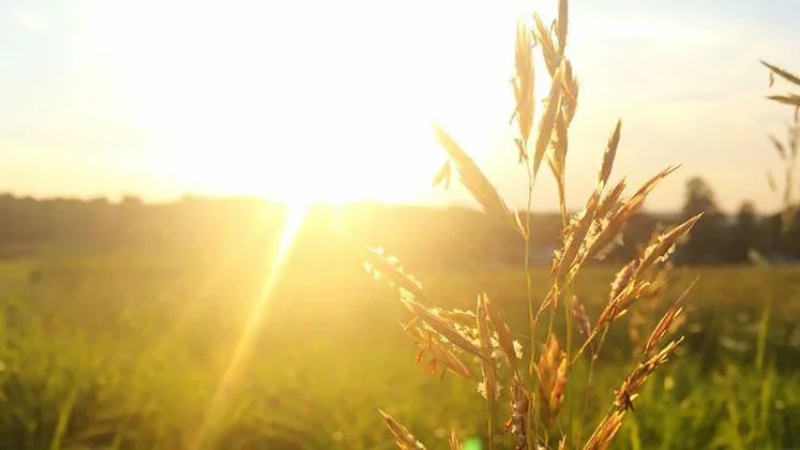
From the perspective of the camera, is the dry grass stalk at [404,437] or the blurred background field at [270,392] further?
the blurred background field at [270,392]

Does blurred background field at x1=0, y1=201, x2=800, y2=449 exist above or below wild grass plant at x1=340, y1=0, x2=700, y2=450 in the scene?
below

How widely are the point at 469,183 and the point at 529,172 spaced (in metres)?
0.07

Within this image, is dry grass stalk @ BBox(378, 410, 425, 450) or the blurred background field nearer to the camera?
dry grass stalk @ BBox(378, 410, 425, 450)

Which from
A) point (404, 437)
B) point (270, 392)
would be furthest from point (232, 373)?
point (404, 437)

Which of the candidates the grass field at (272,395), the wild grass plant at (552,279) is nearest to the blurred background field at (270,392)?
the grass field at (272,395)

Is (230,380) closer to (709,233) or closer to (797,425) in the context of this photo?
(797,425)

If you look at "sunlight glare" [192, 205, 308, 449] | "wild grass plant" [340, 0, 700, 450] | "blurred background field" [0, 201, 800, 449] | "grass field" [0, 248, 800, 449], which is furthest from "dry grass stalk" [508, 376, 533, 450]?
"sunlight glare" [192, 205, 308, 449]

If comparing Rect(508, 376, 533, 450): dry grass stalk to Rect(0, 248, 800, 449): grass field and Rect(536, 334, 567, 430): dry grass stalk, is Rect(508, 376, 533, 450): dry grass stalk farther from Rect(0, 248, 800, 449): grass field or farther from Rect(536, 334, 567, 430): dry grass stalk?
Rect(0, 248, 800, 449): grass field

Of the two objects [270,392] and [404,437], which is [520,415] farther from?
[270,392]

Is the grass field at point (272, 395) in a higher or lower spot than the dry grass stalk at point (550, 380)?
lower

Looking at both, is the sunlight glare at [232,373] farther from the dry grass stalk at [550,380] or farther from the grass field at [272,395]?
the dry grass stalk at [550,380]

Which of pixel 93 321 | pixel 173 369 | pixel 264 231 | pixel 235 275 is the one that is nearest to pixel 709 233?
pixel 264 231

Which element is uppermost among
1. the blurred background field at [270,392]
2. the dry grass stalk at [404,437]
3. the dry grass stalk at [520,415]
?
the dry grass stalk at [520,415]

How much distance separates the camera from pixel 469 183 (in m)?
1.03
